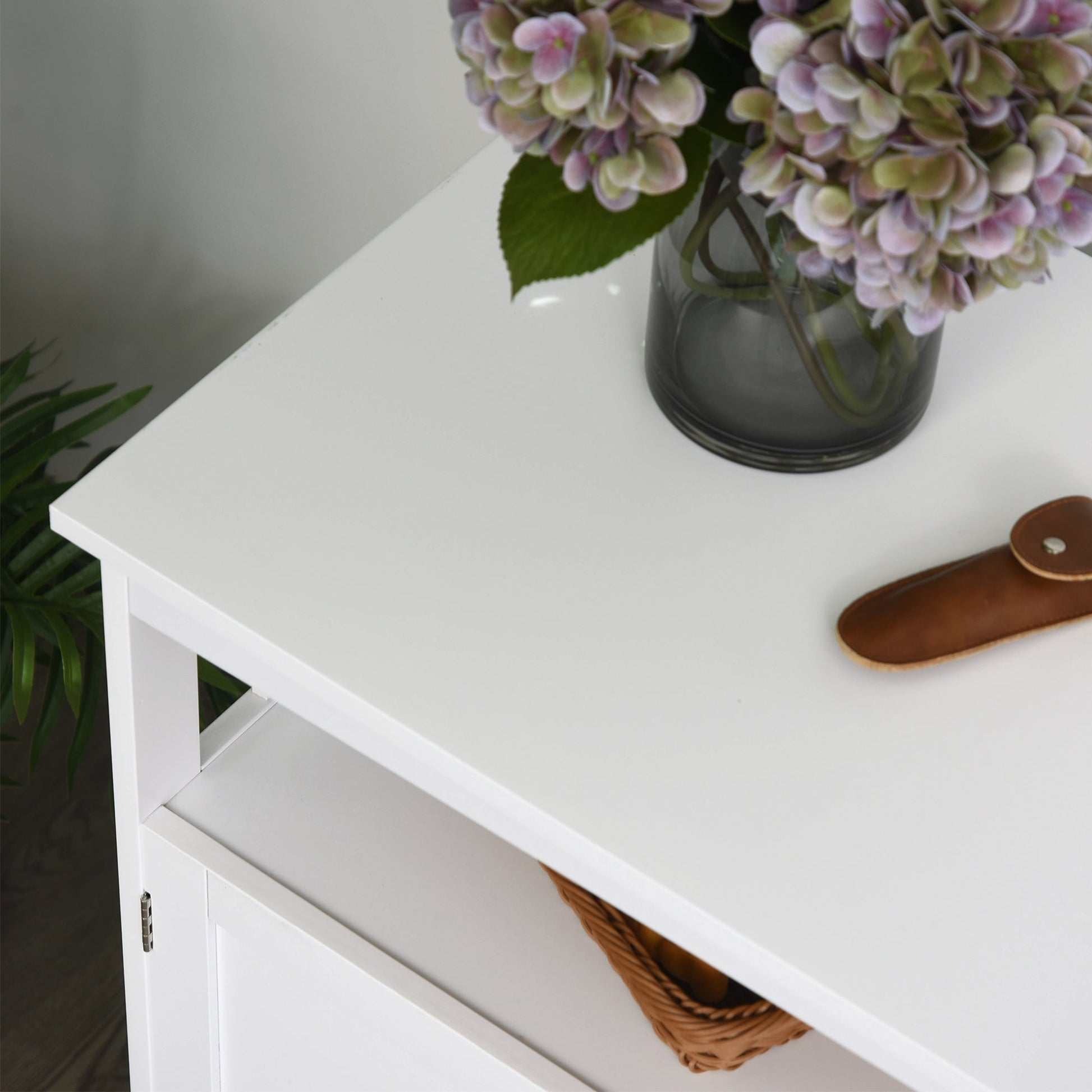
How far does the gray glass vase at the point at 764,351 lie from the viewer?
0.56 m

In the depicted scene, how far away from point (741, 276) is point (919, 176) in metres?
0.16

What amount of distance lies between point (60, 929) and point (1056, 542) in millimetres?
1113

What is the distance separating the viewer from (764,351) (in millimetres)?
590

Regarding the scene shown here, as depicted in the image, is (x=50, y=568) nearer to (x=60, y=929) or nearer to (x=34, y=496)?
(x=34, y=496)

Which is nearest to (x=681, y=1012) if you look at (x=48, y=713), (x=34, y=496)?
(x=48, y=713)

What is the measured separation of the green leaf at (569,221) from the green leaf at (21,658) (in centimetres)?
65

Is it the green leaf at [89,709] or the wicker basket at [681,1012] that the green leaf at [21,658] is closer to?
the green leaf at [89,709]

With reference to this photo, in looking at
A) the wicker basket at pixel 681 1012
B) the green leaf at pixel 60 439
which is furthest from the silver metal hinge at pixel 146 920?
the green leaf at pixel 60 439

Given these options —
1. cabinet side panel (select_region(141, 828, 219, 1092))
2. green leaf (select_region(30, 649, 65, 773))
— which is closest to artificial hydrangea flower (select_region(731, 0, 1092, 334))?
→ cabinet side panel (select_region(141, 828, 219, 1092))

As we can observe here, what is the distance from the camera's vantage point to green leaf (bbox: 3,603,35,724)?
1.00 metres

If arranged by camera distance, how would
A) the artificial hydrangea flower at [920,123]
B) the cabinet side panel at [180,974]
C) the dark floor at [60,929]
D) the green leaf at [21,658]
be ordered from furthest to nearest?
the dark floor at [60,929] < the green leaf at [21,658] < the cabinet side panel at [180,974] < the artificial hydrangea flower at [920,123]

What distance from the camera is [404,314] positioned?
706 mm

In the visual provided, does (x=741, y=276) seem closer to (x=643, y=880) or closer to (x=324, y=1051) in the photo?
(x=643, y=880)

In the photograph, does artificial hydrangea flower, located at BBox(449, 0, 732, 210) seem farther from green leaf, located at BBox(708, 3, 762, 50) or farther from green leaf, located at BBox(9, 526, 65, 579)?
green leaf, located at BBox(9, 526, 65, 579)
